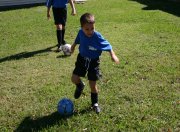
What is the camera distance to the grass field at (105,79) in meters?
5.77

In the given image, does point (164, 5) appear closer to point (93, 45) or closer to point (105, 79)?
point (105, 79)

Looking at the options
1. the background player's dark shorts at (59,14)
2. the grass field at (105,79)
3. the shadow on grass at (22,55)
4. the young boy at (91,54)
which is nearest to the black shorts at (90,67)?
the young boy at (91,54)

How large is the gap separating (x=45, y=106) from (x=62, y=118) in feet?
2.06

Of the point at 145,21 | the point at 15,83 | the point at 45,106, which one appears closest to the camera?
the point at 45,106

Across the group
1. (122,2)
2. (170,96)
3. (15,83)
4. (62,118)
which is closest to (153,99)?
(170,96)

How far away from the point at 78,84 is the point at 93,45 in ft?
2.82

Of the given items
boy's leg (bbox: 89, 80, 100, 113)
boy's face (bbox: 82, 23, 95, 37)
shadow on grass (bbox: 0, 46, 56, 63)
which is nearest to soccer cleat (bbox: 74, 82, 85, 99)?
boy's leg (bbox: 89, 80, 100, 113)

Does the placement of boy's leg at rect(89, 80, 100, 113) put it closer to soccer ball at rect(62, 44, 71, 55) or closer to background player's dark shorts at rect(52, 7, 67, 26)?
soccer ball at rect(62, 44, 71, 55)

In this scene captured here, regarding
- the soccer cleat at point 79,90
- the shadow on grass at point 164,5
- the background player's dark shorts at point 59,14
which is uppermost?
the background player's dark shorts at point 59,14

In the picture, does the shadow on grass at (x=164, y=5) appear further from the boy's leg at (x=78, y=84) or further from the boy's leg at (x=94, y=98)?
the boy's leg at (x=94, y=98)

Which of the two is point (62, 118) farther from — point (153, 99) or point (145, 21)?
point (145, 21)

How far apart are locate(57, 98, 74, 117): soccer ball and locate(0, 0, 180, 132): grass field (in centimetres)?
11

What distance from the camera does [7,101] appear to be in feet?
21.9

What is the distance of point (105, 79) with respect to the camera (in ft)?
24.8
